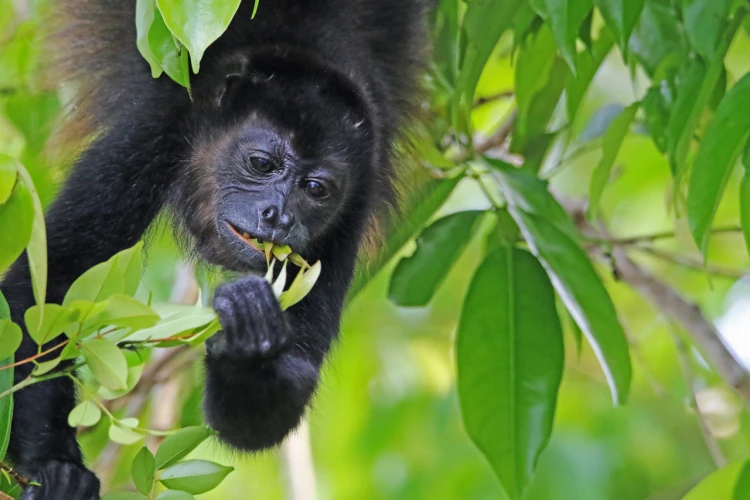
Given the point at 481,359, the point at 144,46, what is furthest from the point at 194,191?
the point at 144,46

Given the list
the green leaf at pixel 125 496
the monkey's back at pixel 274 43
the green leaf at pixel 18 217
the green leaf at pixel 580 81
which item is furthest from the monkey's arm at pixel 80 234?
the green leaf at pixel 580 81

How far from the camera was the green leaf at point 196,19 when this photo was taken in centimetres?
132

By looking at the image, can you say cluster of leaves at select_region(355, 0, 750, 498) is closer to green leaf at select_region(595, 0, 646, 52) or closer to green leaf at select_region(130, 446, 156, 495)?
green leaf at select_region(595, 0, 646, 52)

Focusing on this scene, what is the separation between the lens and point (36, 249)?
1.15 meters

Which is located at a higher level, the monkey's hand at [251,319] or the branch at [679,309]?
the monkey's hand at [251,319]

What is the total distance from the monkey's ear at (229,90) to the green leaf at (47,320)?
160cm

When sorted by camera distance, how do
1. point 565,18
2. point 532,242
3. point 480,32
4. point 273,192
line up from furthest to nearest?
point 273,192, point 532,242, point 480,32, point 565,18

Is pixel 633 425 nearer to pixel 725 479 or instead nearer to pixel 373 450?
pixel 373 450

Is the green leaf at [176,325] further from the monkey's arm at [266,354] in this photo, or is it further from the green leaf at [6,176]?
the monkey's arm at [266,354]

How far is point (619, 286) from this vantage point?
210 inches

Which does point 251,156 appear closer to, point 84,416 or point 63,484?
point 63,484

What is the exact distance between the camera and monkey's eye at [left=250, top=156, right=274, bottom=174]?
2633 millimetres

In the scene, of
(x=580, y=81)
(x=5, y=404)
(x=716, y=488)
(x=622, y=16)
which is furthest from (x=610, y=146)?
(x=5, y=404)

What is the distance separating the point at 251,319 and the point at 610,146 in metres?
0.88
